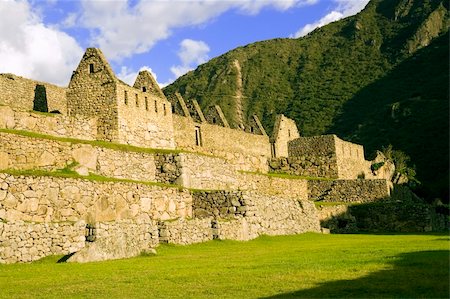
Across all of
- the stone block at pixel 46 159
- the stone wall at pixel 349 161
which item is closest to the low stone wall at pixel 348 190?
the stone wall at pixel 349 161

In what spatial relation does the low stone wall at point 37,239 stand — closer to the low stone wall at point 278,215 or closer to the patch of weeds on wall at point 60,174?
the patch of weeds on wall at point 60,174

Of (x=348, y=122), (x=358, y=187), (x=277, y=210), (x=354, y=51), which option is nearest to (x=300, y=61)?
(x=354, y=51)

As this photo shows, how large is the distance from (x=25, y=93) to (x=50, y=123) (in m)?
3.33

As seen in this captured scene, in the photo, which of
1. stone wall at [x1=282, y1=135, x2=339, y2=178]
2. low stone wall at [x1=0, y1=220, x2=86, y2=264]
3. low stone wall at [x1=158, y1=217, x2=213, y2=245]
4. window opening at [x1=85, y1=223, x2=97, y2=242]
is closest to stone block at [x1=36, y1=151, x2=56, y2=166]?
low stone wall at [x1=0, y1=220, x2=86, y2=264]

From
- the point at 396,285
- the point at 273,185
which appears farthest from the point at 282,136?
the point at 396,285

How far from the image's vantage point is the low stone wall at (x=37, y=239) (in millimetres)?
17391

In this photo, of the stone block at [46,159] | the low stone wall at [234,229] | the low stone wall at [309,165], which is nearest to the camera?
the stone block at [46,159]

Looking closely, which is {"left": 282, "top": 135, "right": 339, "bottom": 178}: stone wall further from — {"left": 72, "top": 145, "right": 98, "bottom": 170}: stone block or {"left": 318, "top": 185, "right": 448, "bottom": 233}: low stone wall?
{"left": 72, "top": 145, "right": 98, "bottom": 170}: stone block

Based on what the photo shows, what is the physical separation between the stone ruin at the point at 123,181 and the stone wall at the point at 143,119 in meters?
0.06

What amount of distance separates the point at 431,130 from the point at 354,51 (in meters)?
40.4

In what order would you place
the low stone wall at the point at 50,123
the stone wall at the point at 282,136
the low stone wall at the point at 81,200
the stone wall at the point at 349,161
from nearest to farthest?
the low stone wall at the point at 81,200, the low stone wall at the point at 50,123, the stone wall at the point at 349,161, the stone wall at the point at 282,136

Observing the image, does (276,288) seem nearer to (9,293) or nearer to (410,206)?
(9,293)

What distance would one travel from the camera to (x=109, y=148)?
85.1ft

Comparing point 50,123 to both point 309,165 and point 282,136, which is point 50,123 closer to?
point 309,165
